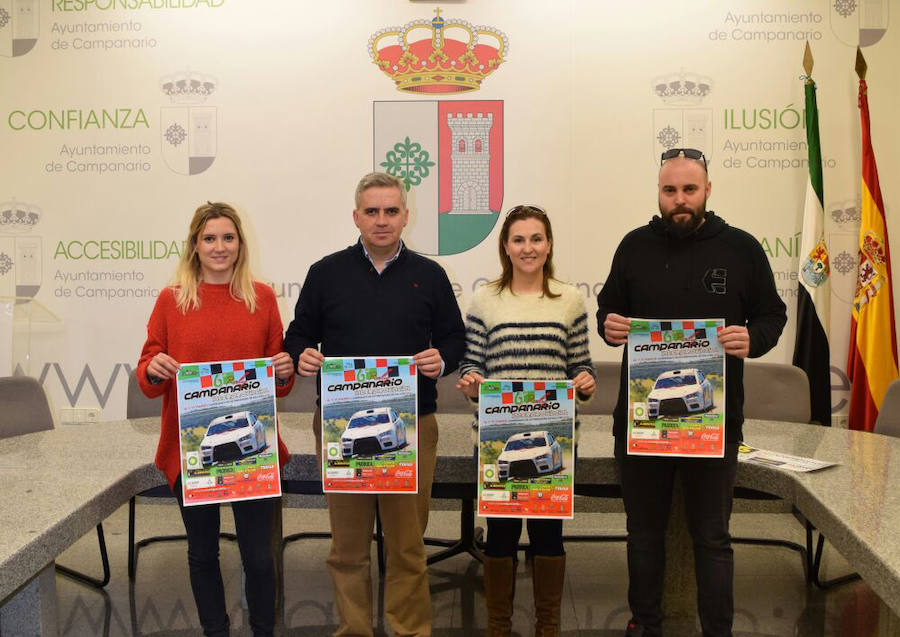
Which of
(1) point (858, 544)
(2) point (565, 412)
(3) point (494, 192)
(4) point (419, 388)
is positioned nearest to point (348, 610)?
(4) point (419, 388)

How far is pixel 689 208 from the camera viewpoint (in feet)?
8.47

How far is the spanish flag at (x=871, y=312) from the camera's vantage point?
464 cm

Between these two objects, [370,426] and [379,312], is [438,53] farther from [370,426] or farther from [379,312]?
[370,426]

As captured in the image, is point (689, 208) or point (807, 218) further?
point (807, 218)

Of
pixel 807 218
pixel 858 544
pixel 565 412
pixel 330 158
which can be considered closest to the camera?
pixel 858 544

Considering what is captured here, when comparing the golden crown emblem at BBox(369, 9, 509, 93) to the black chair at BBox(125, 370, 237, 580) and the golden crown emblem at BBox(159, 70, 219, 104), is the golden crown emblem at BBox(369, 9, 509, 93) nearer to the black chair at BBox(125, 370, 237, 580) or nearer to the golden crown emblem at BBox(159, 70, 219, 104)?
the golden crown emblem at BBox(159, 70, 219, 104)

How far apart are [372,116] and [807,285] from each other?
2.77 meters

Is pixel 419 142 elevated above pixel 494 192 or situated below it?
above

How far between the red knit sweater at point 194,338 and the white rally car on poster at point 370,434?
30 centimetres

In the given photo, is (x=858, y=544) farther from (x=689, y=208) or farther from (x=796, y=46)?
(x=796, y=46)

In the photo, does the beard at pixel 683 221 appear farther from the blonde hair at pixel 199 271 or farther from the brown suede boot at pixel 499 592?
the blonde hair at pixel 199 271

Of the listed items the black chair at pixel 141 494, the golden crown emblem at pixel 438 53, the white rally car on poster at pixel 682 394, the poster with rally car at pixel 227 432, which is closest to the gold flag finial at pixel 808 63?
the golden crown emblem at pixel 438 53

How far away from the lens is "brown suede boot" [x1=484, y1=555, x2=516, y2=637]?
9.07 ft

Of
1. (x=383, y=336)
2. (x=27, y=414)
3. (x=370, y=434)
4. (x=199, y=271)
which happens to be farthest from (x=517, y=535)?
(x=27, y=414)
